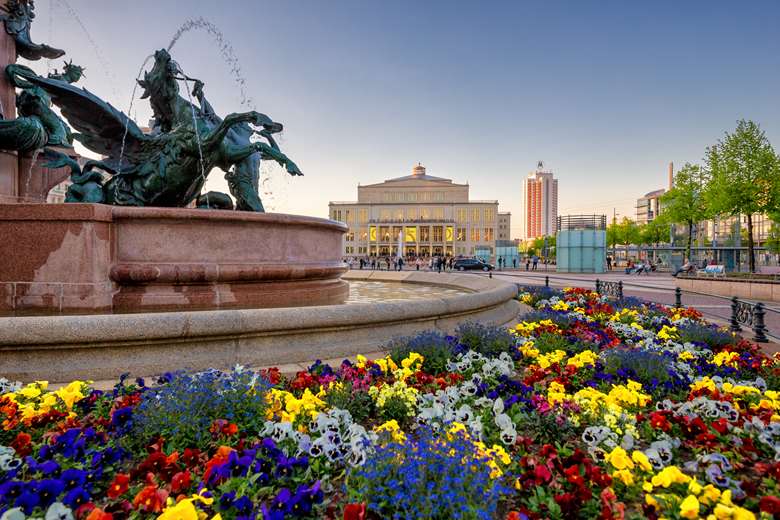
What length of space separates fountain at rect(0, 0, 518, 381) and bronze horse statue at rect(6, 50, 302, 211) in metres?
0.02

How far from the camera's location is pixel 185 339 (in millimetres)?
3814

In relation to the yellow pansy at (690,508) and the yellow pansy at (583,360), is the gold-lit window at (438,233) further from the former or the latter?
the yellow pansy at (690,508)

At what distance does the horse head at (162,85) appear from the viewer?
7.66 metres

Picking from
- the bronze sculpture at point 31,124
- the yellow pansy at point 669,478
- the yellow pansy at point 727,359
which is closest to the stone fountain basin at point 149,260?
the bronze sculpture at point 31,124

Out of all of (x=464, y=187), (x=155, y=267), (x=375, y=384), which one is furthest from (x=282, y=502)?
(x=464, y=187)

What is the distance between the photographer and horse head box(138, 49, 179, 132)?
766 centimetres

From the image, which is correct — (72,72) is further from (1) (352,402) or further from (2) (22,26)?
(1) (352,402)

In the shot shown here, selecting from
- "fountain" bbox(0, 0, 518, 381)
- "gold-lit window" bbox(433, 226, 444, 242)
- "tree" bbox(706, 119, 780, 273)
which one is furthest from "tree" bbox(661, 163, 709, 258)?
"gold-lit window" bbox(433, 226, 444, 242)

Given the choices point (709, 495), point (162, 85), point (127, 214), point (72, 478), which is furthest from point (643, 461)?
point (162, 85)

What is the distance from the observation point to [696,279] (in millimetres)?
18234

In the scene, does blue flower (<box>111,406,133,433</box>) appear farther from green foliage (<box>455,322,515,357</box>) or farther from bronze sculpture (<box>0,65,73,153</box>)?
bronze sculpture (<box>0,65,73,153</box>)

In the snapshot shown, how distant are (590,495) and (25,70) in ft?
37.7

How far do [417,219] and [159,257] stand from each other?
98566 mm

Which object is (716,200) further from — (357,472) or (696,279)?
(357,472)
